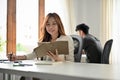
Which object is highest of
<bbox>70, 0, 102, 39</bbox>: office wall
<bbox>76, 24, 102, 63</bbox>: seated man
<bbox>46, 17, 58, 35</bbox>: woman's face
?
<bbox>70, 0, 102, 39</bbox>: office wall

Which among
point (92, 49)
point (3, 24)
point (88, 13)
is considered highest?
point (88, 13)

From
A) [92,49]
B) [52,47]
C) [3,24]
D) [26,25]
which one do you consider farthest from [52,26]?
[26,25]

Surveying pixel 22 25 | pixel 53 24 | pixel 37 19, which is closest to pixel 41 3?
pixel 37 19

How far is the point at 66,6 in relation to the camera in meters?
4.81

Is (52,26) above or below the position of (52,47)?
above

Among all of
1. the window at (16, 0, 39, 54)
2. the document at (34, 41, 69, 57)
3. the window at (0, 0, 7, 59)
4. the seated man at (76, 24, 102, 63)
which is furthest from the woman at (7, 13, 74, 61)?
the window at (16, 0, 39, 54)

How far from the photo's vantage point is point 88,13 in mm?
4926

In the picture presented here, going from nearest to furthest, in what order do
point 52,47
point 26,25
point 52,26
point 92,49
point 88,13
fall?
point 52,47
point 52,26
point 92,49
point 26,25
point 88,13

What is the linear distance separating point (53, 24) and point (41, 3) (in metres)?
2.33

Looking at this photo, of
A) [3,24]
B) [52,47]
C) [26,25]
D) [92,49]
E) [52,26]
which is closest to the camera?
[52,47]

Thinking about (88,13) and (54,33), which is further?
(88,13)

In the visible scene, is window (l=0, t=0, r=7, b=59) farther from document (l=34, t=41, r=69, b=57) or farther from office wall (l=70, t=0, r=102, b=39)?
document (l=34, t=41, r=69, b=57)

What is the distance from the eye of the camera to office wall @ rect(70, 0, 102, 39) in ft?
16.0

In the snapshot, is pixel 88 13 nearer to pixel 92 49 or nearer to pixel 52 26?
pixel 92 49
